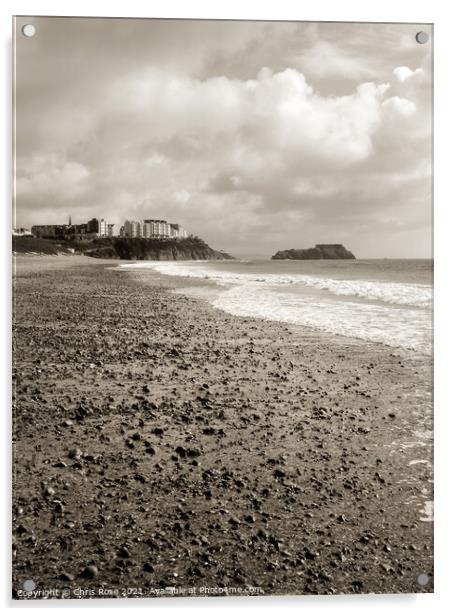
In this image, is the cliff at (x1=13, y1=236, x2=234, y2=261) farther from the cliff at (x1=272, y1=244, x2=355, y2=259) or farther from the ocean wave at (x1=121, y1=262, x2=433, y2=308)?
the cliff at (x1=272, y1=244, x2=355, y2=259)

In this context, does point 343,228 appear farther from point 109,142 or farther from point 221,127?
point 109,142

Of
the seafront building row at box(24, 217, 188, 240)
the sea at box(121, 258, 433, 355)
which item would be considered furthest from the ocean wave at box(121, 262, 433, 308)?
the seafront building row at box(24, 217, 188, 240)

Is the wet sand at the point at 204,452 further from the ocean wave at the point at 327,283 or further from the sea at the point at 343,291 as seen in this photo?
the ocean wave at the point at 327,283

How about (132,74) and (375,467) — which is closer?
(375,467)

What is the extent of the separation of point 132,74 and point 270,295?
1.97 m

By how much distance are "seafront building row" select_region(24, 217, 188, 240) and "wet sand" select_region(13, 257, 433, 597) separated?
193 millimetres

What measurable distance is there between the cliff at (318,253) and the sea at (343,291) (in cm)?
4

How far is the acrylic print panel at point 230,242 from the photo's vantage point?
10.1 feet

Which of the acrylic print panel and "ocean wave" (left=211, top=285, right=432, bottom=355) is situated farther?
"ocean wave" (left=211, top=285, right=432, bottom=355)

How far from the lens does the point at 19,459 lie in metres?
3.08

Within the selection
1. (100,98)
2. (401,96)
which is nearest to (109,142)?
(100,98)

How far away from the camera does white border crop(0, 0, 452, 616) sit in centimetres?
301
